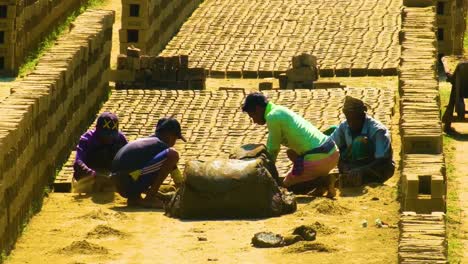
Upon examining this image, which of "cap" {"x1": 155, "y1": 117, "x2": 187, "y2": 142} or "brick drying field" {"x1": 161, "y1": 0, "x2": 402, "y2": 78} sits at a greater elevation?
"cap" {"x1": 155, "y1": 117, "x2": 187, "y2": 142}

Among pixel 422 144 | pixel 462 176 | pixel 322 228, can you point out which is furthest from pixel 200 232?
pixel 462 176

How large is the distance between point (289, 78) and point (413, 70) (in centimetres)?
314

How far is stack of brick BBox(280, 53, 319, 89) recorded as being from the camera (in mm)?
24641

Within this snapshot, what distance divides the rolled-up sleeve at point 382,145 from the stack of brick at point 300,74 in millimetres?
4914

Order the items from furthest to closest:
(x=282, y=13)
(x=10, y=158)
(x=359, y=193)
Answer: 1. (x=282, y=13)
2. (x=359, y=193)
3. (x=10, y=158)

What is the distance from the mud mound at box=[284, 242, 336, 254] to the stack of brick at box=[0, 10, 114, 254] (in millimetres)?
2395

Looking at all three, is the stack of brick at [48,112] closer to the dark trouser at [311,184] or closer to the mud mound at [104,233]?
the mud mound at [104,233]

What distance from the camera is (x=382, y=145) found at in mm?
19703

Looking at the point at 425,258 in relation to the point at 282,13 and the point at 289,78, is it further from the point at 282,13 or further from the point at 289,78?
the point at 282,13

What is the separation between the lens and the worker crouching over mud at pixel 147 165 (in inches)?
747

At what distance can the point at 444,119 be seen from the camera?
76.1ft

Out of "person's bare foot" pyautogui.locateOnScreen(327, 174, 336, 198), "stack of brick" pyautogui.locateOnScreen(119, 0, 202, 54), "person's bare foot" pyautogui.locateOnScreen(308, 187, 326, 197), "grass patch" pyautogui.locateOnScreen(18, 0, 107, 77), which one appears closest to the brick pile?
"person's bare foot" pyautogui.locateOnScreen(327, 174, 336, 198)

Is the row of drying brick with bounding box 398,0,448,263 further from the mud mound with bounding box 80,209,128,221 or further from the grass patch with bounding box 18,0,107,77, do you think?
the grass patch with bounding box 18,0,107,77

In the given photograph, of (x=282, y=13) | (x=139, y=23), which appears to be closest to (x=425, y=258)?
(x=139, y=23)
